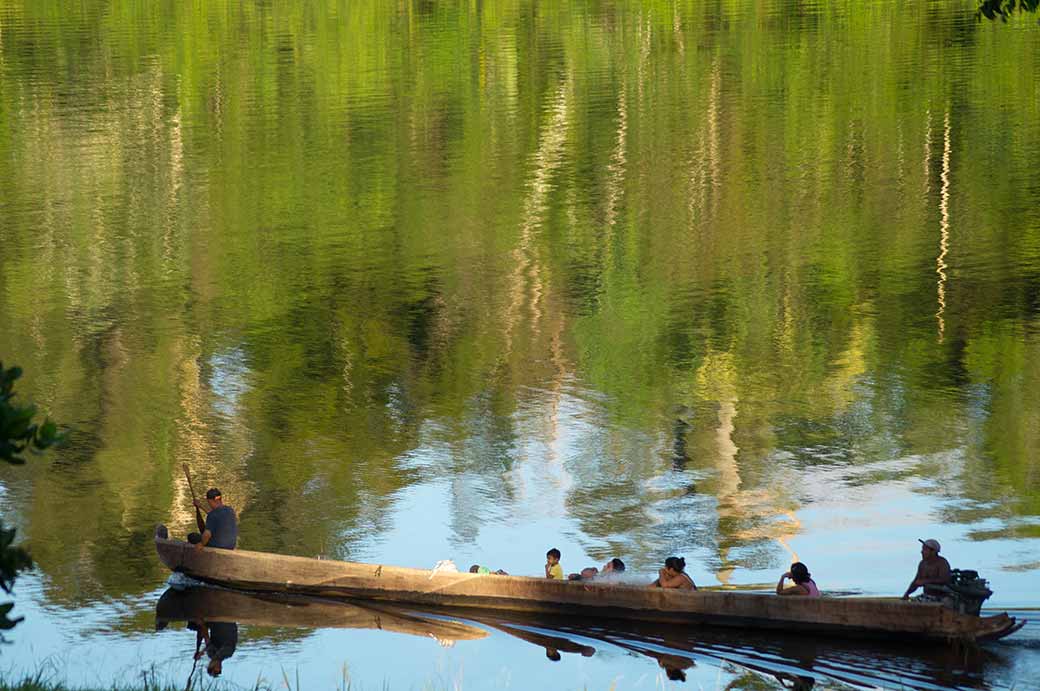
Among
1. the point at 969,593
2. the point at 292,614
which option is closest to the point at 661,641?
the point at 969,593

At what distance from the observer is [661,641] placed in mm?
21125

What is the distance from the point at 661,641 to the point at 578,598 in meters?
1.21

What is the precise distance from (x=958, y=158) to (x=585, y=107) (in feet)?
56.7

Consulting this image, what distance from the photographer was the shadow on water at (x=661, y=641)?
19672 millimetres

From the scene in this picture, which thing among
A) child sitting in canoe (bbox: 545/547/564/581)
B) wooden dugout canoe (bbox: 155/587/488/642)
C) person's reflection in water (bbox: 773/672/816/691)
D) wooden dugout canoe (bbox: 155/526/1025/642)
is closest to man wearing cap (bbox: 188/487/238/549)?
wooden dugout canoe (bbox: 155/526/1025/642)

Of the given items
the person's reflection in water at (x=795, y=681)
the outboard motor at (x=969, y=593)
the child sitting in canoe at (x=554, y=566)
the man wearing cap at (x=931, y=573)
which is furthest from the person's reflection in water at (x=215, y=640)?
the outboard motor at (x=969, y=593)

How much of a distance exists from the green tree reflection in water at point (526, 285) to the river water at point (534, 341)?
14 cm

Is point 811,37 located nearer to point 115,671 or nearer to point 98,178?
point 98,178

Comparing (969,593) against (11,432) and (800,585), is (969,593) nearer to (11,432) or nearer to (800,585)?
(800,585)

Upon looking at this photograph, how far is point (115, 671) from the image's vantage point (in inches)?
832

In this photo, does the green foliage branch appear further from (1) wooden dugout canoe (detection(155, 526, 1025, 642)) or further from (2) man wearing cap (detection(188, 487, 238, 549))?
(2) man wearing cap (detection(188, 487, 238, 549))

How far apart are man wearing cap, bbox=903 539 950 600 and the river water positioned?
0.81 metres

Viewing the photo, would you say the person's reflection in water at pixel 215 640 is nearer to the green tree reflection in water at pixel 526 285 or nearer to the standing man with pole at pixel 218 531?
the standing man with pole at pixel 218 531

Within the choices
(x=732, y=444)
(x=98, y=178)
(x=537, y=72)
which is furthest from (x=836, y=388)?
(x=537, y=72)
